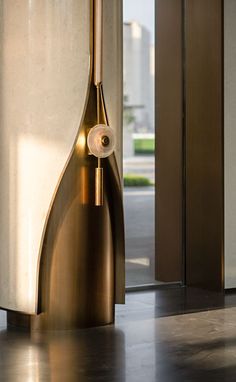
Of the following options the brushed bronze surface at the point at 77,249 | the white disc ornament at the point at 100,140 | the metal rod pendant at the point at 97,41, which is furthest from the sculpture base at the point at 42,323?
the metal rod pendant at the point at 97,41

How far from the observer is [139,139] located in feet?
20.2

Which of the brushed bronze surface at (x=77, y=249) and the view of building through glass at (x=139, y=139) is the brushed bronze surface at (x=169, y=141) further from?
the brushed bronze surface at (x=77, y=249)

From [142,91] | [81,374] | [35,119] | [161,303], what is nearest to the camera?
[81,374]

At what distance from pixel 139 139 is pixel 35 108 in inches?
66.2

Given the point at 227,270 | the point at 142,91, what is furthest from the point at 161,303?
the point at 142,91

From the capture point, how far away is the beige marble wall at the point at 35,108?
459cm

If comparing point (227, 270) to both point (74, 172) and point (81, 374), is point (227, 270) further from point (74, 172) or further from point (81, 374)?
point (81, 374)

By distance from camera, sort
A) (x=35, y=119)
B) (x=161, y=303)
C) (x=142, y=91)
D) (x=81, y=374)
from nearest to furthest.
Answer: (x=81, y=374) < (x=35, y=119) < (x=161, y=303) < (x=142, y=91)

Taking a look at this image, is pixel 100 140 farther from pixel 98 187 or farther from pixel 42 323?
pixel 42 323

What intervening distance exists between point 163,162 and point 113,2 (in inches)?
72.4

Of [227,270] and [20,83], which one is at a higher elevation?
[20,83]

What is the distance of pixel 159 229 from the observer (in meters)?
6.38

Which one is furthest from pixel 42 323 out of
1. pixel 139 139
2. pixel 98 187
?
pixel 139 139

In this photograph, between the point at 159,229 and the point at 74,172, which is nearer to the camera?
the point at 74,172
